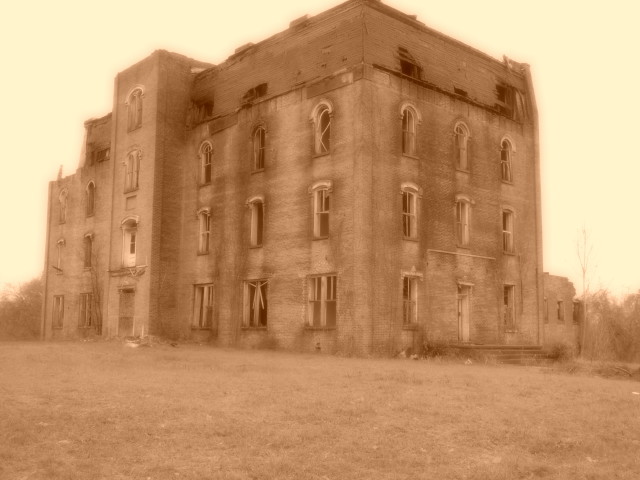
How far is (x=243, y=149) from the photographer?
2927cm

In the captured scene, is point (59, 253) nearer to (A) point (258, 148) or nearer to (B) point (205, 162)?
(B) point (205, 162)

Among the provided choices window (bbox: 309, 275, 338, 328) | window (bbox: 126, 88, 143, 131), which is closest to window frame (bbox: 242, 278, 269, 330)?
window (bbox: 309, 275, 338, 328)

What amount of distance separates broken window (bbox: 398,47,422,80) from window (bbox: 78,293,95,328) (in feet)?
62.4

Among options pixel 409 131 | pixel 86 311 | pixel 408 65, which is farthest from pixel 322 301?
pixel 86 311

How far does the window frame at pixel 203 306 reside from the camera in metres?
30.1

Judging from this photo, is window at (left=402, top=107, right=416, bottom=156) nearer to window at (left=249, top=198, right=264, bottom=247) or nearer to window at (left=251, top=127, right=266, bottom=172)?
window at (left=251, top=127, right=266, bottom=172)

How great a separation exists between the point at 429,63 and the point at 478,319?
999 centimetres

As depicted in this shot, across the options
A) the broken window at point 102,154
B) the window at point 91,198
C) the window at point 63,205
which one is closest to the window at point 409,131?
the broken window at point 102,154

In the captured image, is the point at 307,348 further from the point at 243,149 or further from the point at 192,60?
the point at 192,60

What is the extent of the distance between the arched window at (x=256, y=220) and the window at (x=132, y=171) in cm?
693

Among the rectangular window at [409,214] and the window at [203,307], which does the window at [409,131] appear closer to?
the rectangular window at [409,214]

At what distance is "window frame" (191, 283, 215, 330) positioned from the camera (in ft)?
98.7

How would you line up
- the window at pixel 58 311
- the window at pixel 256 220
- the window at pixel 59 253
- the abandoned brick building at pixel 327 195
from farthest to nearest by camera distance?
the window at pixel 59 253 → the window at pixel 58 311 → the window at pixel 256 220 → the abandoned brick building at pixel 327 195

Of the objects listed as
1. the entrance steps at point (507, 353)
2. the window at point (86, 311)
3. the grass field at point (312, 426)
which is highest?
the window at point (86, 311)
